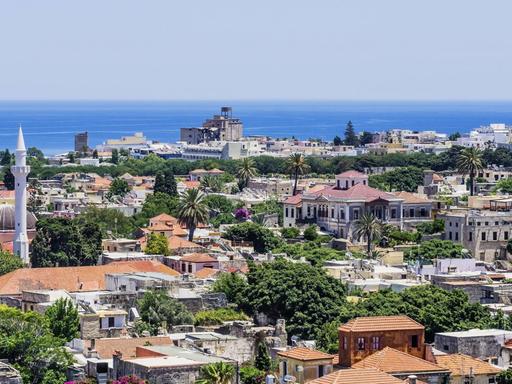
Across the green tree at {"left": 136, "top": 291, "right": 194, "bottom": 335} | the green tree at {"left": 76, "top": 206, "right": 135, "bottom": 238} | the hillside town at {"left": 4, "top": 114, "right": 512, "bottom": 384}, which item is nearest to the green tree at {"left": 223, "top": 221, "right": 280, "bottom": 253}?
the hillside town at {"left": 4, "top": 114, "right": 512, "bottom": 384}

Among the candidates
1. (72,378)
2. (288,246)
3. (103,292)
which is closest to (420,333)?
(72,378)

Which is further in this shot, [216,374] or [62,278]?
[62,278]

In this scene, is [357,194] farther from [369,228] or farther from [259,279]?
[259,279]

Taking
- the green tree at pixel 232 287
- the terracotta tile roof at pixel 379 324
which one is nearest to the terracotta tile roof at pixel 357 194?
the green tree at pixel 232 287

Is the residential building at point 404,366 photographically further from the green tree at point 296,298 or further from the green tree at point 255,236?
the green tree at point 255,236

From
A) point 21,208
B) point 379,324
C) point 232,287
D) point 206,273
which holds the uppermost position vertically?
point 379,324

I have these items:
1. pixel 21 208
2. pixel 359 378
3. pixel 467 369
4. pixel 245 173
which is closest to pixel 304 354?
pixel 467 369
